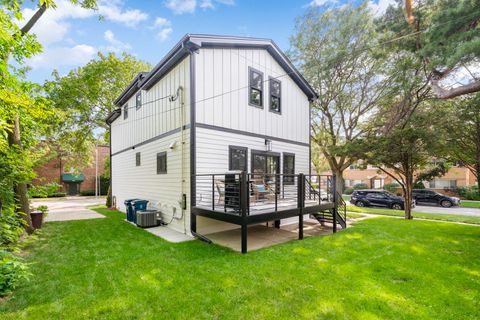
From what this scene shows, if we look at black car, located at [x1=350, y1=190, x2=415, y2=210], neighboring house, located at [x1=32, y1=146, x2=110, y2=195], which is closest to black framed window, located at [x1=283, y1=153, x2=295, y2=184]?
black car, located at [x1=350, y1=190, x2=415, y2=210]

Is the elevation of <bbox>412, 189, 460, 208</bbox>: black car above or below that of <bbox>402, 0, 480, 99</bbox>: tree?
below

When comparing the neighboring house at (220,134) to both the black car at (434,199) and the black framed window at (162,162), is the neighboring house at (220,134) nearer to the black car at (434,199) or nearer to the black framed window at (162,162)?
the black framed window at (162,162)

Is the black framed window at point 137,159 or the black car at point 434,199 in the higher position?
the black framed window at point 137,159

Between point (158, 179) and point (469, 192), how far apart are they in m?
30.0

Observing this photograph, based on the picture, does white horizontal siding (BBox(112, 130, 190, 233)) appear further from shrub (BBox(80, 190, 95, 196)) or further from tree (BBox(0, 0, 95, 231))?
shrub (BBox(80, 190, 95, 196))

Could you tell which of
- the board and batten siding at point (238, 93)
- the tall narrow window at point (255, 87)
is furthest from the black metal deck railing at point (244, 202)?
the tall narrow window at point (255, 87)

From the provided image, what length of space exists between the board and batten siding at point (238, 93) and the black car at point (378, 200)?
38.6 feet

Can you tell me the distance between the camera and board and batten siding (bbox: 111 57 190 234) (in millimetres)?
8008

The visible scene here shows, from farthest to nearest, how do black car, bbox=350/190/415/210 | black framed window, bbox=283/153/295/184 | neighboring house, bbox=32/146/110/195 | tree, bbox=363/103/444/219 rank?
neighboring house, bbox=32/146/110/195, black car, bbox=350/190/415/210, black framed window, bbox=283/153/295/184, tree, bbox=363/103/444/219

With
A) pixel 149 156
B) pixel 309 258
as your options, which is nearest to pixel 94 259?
pixel 309 258

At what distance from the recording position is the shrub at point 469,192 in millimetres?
23191

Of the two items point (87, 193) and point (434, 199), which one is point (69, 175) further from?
point (434, 199)

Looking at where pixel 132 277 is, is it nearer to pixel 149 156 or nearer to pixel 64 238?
pixel 64 238

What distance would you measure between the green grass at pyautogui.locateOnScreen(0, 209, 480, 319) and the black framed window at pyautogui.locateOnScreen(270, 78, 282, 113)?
568cm
